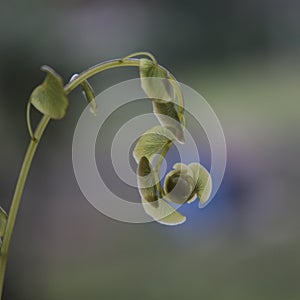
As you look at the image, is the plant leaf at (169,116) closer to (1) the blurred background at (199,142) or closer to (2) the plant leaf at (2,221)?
(2) the plant leaf at (2,221)

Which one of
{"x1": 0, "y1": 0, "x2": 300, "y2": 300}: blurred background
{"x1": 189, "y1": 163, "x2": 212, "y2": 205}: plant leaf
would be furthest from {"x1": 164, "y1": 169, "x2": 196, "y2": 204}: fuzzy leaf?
{"x1": 0, "y1": 0, "x2": 300, "y2": 300}: blurred background

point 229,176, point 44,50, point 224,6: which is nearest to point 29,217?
point 44,50

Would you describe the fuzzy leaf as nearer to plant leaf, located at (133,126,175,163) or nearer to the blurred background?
plant leaf, located at (133,126,175,163)

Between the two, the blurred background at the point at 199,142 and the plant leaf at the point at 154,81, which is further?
the blurred background at the point at 199,142

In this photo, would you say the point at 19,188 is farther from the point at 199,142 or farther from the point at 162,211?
the point at 199,142

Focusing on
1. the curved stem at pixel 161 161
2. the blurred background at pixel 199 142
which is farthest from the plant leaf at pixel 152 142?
the blurred background at pixel 199 142

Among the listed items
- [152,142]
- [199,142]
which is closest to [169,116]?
[152,142]

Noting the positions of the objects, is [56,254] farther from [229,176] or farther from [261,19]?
[261,19]
